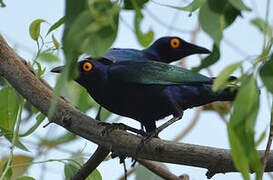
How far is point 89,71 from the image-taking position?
362 centimetres

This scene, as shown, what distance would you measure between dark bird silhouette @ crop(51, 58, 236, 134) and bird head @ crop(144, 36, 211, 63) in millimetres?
968

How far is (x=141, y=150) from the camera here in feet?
9.40

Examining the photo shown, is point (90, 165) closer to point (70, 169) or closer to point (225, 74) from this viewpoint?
→ point (70, 169)

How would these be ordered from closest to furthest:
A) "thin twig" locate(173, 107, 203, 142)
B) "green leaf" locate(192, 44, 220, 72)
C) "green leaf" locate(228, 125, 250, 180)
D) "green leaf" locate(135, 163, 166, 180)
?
"green leaf" locate(228, 125, 250, 180), "green leaf" locate(192, 44, 220, 72), "green leaf" locate(135, 163, 166, 180), "thin twig" locate(173, 107, 203, 142)

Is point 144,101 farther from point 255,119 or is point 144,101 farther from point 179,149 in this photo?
point 255,119

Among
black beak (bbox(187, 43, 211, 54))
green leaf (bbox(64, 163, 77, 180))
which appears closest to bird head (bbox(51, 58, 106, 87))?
green leaf (bbox(64, 163, 77, 180))

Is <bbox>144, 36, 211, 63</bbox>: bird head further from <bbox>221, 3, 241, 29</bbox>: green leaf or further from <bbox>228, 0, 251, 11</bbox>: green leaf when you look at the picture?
<bbox>228, 0, 251, 11</bbox>: green leaf

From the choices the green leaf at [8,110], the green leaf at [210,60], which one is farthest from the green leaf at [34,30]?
the green leaf at [210,60]

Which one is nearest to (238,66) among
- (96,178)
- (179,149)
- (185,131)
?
(179,149)

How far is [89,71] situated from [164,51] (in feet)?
5.54

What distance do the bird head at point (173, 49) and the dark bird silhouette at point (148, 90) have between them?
38.1 inches

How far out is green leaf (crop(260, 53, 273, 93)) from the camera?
1.56m

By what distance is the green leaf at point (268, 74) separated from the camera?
5.11ft

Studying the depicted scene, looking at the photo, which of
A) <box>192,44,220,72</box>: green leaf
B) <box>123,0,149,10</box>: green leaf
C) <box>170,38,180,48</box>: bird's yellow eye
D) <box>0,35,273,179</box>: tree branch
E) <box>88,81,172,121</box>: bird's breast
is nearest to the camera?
<box>192,44,220,72</box>: green leaf
